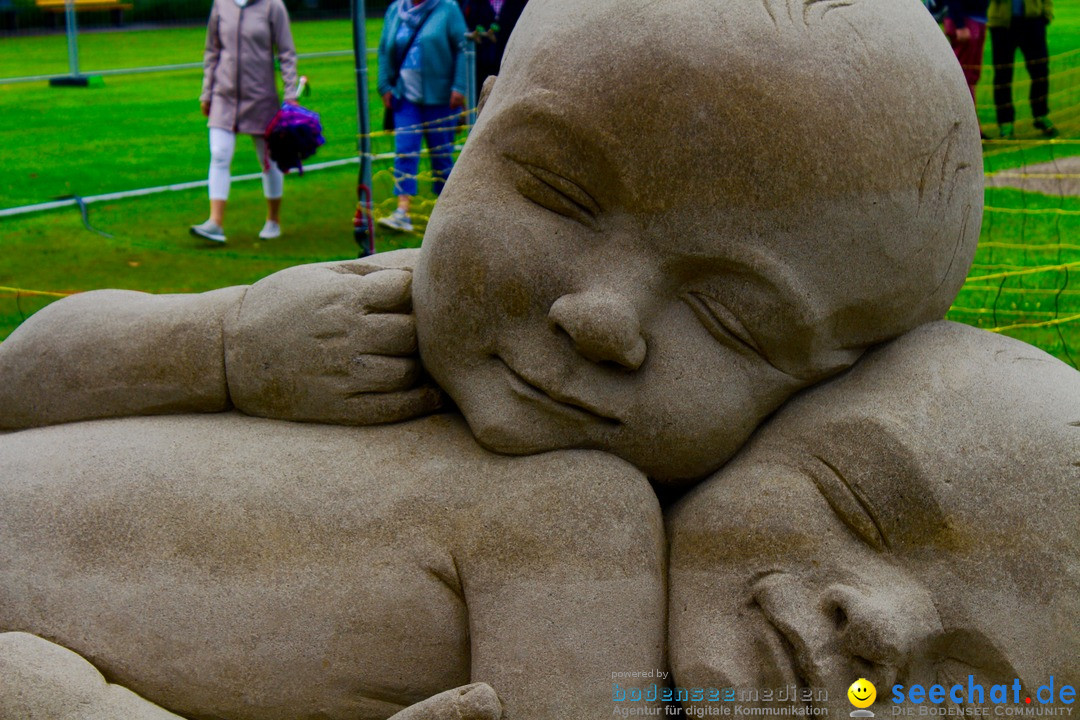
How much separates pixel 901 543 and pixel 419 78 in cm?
667

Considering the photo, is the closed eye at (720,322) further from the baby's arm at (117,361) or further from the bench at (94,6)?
the bench at (94,6)

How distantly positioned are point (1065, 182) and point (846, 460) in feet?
26.4

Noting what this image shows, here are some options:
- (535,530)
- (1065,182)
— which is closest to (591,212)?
(535,530)

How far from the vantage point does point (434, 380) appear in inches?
107

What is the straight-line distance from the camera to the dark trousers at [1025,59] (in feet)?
37.8

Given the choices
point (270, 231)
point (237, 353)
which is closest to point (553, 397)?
point (237, 353)

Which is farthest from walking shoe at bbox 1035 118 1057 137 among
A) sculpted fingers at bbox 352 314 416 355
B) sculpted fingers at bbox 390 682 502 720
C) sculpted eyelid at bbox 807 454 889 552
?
sculpted fingers at bbox 390 682 502 720

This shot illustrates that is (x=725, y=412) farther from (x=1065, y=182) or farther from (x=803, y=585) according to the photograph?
(x=1065, y=182)

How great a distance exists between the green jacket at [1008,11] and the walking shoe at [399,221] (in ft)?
20.8

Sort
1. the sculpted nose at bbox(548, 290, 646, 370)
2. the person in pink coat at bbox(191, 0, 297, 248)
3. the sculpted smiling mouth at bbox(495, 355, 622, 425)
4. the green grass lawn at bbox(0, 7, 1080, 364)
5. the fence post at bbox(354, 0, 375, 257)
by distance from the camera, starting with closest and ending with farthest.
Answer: the sculpted nose at bbox(548, 290, 646, 370), the sculpted smiling mouth at bbox(495, 355, 622, 425), the green grass lawn at bbox(0, 7, 1080, 364), the fence post at bbox(354, 0, 375, 257), the person in pink coat at bbox(191, 0, 297, 248)

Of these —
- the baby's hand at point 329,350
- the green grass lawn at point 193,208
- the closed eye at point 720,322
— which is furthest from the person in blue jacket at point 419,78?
the closed eye at point 720,322

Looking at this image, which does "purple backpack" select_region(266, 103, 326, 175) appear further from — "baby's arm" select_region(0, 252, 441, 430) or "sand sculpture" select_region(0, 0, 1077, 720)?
"sand sculpture" select_region(0, 0, 1077, 720)

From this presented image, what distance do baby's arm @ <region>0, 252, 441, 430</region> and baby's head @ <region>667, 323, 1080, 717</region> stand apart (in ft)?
Result: 2.41

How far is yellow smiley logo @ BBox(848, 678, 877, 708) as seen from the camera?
2.32 metres
